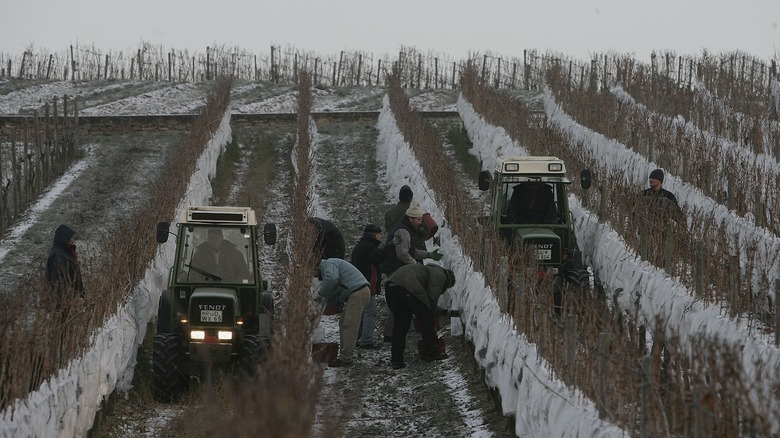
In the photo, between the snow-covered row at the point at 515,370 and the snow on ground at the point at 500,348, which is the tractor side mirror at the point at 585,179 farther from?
the snow-covered row at the point at 515,370

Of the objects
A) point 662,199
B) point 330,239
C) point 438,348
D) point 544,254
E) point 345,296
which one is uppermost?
point 662,199

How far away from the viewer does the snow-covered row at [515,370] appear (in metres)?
7.93

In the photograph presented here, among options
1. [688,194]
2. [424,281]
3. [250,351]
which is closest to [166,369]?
[250,351]

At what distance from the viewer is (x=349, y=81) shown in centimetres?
5381

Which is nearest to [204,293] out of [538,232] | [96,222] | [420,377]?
[420,377]

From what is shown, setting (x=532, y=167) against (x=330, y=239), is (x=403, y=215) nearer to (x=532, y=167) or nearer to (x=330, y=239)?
(x=330, y=239)

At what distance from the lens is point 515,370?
9.92 meters

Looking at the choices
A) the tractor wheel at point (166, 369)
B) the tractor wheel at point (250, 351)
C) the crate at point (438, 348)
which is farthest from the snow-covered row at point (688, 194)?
the tractor wheel at point (166, 369)

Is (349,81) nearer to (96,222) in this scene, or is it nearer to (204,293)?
(96,222)

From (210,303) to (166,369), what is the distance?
2.44 ft

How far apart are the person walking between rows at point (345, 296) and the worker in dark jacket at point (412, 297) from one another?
38cm

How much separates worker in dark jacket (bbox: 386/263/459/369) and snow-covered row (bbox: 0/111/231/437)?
274 centimetres

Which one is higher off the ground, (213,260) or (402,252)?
(213,260)

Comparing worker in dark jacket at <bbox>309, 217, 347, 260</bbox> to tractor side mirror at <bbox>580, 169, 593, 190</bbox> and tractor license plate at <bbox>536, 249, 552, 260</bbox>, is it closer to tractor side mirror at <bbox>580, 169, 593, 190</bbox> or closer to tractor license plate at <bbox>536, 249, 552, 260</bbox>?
tractor license plate at <bbox>536, 249, 552, 260</bbox>
